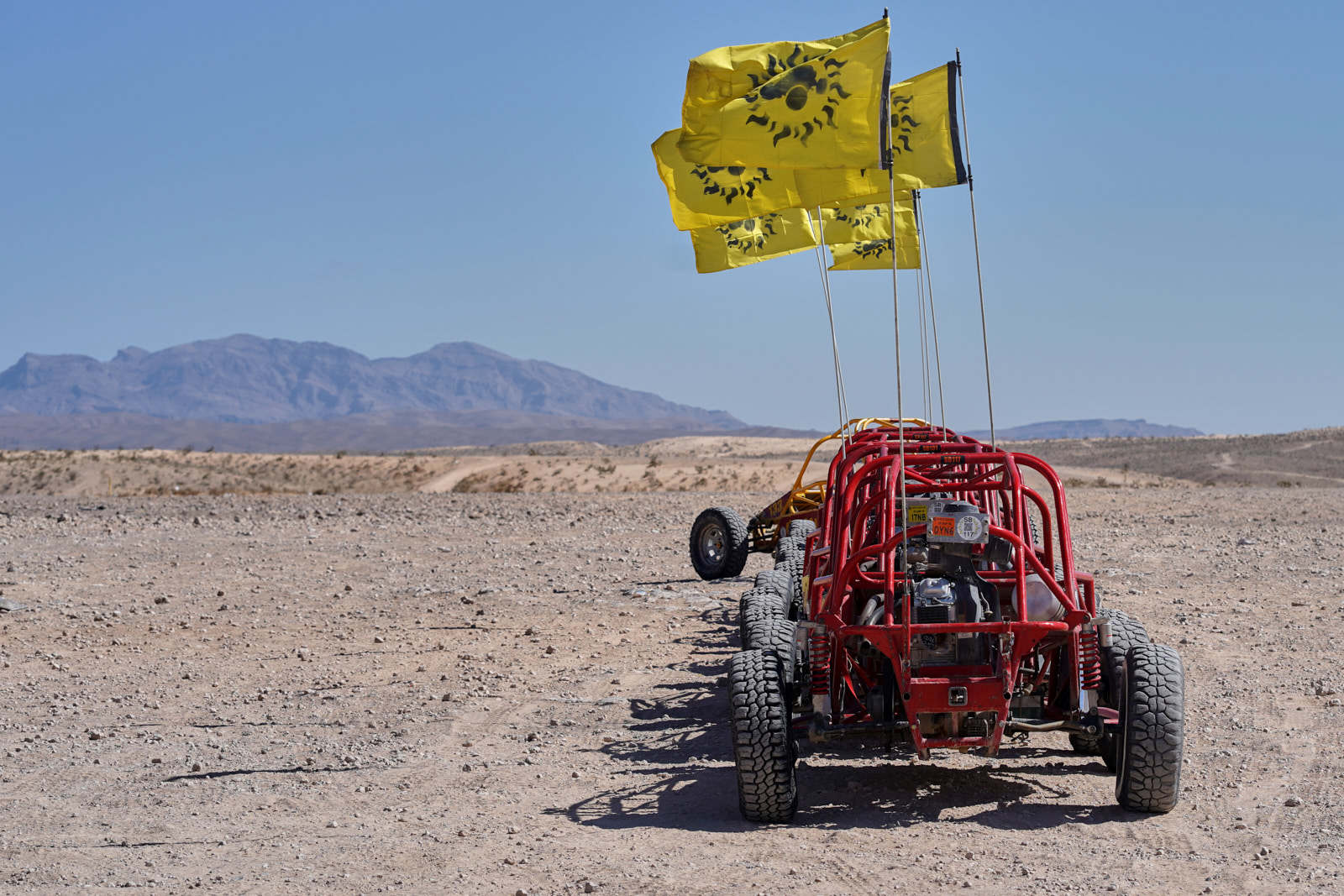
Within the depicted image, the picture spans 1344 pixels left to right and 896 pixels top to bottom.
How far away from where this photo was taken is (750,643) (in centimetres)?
940

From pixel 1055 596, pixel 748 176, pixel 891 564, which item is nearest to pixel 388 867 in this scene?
pixel 891 564

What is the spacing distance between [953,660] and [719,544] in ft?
29.7

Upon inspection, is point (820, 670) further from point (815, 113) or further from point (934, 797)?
point (815, 113)

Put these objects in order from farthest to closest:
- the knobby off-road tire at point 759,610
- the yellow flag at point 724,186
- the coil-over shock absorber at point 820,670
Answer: the yellow flag at point 724,186 → the knobby off-road tire at point 759,610 → the coil-over shock absorber at point 820,670

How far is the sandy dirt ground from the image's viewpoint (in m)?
6.18

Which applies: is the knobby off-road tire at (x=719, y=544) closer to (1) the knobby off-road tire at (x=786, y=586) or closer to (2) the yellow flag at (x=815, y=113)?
(1) the knobby off-road tire at (x=786, y=586)

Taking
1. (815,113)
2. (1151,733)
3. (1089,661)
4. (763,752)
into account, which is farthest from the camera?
(815,113)

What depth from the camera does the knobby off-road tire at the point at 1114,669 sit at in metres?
7.21

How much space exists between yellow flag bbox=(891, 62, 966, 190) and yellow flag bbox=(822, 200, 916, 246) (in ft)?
13.9

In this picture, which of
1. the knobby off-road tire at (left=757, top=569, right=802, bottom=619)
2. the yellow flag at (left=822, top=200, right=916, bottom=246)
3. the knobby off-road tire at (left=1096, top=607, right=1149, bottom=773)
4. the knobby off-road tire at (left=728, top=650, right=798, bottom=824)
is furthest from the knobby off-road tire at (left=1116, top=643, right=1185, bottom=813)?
the yellow flag at (left=822, top=200, right=916, bottom=246)

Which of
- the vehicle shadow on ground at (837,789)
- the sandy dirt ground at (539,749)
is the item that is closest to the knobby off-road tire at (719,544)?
the sandy dirt ground at (539,749)

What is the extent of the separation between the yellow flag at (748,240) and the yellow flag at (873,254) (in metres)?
1.95

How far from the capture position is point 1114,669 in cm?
728

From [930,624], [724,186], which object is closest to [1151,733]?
[930,624]
